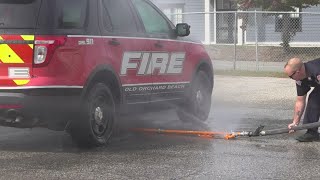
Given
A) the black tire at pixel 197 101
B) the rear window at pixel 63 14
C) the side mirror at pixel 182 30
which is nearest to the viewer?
the rear window at pixel 63 14

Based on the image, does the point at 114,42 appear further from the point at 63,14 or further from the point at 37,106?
the point at 37,106

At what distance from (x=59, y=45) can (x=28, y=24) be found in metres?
0.40

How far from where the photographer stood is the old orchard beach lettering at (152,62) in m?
6.93

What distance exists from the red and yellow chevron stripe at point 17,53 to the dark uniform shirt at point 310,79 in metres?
3.13

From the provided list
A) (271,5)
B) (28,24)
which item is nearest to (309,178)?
(28,24)

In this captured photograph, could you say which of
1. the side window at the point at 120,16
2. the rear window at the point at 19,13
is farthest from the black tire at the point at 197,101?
the rear window at the point at 19,13

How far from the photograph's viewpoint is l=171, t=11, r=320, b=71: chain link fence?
19688mm

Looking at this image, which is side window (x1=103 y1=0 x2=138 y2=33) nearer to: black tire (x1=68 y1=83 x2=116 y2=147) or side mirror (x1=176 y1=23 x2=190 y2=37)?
black tire (x1=68 y1=83 x2=116 y2=147)

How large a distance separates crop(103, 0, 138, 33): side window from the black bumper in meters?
1.07

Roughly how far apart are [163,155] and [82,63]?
1.32m

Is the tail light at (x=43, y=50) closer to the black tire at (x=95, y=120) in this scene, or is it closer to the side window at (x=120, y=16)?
the black tire at (x=95, y=120)

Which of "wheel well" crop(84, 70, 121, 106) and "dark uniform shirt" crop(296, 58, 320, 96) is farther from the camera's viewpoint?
"dark uniform shirt" crop(296, 58, 320, 96)

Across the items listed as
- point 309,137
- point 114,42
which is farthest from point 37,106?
point 309,137

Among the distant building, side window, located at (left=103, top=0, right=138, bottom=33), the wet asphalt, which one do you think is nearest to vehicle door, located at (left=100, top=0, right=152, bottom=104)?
side window, located at (left=103, top=0, right=138, bottom=33)
